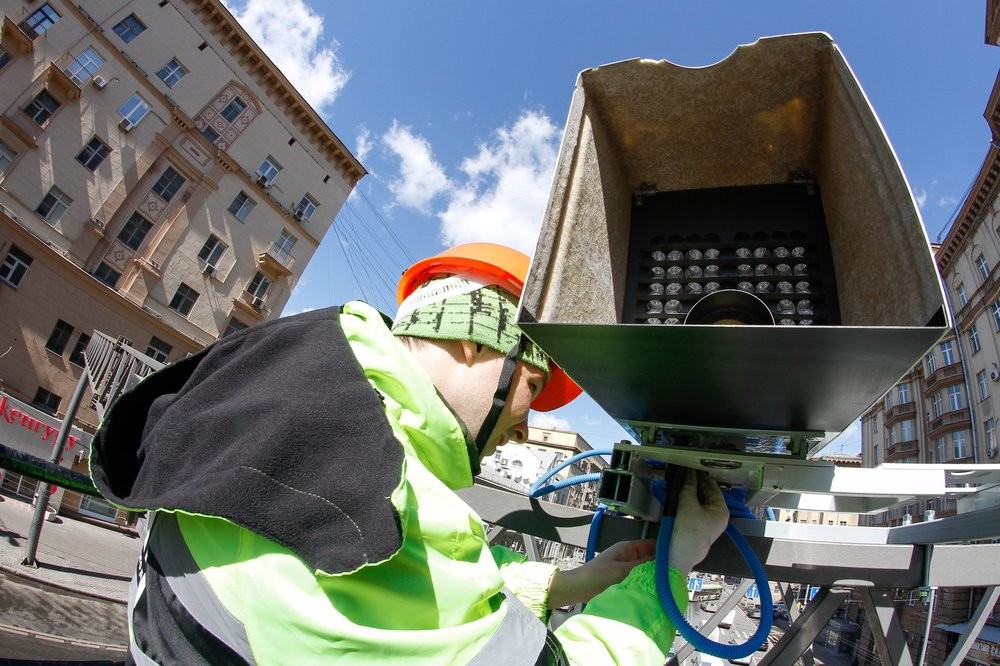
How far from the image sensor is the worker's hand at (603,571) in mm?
1784

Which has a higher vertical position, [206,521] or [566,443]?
[566,443]

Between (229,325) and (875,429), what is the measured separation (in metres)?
39.5

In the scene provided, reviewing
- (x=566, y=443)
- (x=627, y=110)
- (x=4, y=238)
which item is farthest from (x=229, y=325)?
(x=566, y=443)

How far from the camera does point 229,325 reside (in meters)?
22.9

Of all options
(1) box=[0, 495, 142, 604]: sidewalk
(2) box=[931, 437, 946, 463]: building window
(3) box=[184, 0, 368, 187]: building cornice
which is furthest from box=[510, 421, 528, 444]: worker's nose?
(2) box=[931, 437, 946, 463]: building window

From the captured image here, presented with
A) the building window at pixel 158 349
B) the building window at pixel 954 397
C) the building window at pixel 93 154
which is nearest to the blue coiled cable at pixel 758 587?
the building window at pixel 158 349

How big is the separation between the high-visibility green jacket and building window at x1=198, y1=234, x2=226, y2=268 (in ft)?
77.0

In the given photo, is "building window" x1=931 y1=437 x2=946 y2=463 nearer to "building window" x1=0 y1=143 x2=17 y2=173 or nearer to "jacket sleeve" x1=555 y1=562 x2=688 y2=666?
"jacket sleeve" x1=555 y1=562 x2=688 y2=666

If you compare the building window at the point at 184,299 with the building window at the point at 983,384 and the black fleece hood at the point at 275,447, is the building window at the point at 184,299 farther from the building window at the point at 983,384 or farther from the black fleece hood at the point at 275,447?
the building window at the point at 983,384

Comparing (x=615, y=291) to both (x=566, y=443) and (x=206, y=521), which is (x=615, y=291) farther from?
(x=566, y=443)

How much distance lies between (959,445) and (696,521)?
32.9 meters

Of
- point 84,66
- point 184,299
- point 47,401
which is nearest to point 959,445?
point 184,299

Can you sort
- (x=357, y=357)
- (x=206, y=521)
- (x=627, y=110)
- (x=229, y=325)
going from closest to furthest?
(x=206, y=521), (x=357, y=357), (x=627, y=110), (x=229, y=325)

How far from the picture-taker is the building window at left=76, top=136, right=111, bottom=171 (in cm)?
1877
